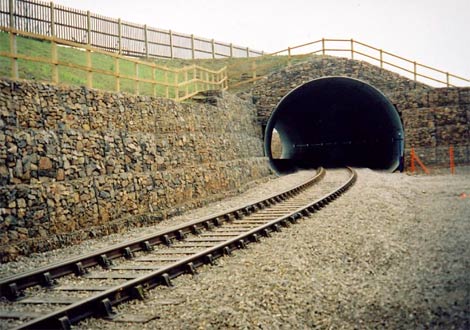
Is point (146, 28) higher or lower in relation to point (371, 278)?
higher

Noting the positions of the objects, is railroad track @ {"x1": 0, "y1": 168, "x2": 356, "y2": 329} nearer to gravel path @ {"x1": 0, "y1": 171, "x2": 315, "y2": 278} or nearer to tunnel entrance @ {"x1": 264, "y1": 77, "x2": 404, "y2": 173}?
gravel path @ {"x1": 0, "y1": 171, "x2": 315, "y2": 278}

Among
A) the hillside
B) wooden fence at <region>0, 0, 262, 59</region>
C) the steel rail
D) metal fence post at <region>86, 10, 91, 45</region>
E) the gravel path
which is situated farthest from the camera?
metal fence post at <region>86, 10, 91, 45</region>

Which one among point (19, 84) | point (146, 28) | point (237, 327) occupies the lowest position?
point (237, 327)

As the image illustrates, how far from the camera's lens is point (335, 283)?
5.68 m

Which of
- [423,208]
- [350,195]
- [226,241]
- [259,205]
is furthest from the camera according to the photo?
[350,195]

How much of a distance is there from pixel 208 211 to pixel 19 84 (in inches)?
218

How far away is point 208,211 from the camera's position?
39.8 ft

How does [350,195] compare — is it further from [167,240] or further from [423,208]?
[167,240]

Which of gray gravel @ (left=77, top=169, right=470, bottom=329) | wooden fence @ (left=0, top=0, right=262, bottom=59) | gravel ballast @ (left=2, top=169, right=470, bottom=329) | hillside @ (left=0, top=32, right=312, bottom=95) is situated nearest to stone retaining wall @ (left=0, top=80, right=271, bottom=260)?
gravel ballast @ (left=2, top=169, right=470, bottom=329)

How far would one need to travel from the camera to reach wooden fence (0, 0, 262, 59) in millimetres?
20125

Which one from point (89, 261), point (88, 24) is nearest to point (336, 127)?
point (88, 24)

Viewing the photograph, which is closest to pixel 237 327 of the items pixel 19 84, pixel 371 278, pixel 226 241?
pixel 371 278

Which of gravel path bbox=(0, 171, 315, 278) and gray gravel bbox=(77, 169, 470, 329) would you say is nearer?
gray gravel bbox=(77, 169, 470, 329)

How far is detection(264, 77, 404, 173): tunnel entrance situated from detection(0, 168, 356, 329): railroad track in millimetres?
13523
